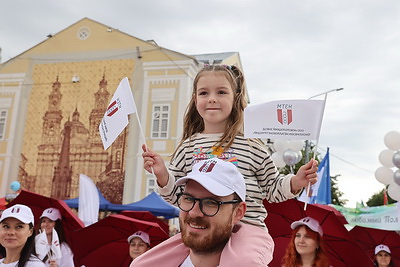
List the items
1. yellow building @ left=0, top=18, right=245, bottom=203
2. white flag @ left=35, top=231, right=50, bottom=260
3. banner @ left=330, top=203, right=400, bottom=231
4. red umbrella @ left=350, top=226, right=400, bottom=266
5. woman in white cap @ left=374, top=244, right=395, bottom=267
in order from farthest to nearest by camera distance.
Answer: yellow building @ left=0, top=18, right=245, bottom=203, banner @ left=330, top=203, right=400, bottom=231, red umbrella @ left=350, top=226, right=400, bottom=266, woman in white cap @ left=374, top=244, right=395, bottom=267, white flag @ left=35, top=231, right=50, bottom=260

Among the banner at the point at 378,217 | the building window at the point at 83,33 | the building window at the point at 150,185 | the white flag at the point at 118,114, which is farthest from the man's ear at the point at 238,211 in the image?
the building window at the point at 83,33

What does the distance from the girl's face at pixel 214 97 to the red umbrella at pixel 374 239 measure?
4.38m

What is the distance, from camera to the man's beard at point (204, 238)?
6.66 feet

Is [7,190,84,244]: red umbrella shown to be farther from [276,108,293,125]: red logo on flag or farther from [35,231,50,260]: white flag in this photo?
[276,108,293,125]: red logo on flag

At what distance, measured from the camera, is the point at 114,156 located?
21750mm

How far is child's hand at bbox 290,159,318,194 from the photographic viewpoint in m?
2.55

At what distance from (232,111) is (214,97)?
23cm

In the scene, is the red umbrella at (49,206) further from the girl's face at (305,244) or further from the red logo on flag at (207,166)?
the red logo on flag at (207,166)

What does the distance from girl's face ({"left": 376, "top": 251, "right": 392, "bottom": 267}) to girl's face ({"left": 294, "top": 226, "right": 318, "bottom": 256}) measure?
2.42 m

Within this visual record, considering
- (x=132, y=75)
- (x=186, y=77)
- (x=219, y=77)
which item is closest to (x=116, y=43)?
(x=132, y=75)

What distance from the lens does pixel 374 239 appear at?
6605mm

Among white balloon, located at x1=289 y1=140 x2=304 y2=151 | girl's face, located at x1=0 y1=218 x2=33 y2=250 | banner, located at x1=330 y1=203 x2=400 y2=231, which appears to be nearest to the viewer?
girl's face, located at x1=0 y1=218 x2=33 y2=250

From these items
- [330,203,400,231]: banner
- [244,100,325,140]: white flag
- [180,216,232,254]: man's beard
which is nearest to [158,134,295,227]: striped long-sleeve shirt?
[244,100,325,140]: white flag

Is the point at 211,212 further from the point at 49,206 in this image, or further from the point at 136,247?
the point at 49,206
